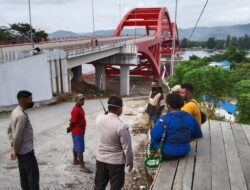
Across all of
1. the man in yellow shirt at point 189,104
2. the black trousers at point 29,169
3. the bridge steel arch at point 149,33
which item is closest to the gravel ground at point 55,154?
the black trousers at point 29,169

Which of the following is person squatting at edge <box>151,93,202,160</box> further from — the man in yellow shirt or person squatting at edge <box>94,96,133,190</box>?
the man in yellow shirt

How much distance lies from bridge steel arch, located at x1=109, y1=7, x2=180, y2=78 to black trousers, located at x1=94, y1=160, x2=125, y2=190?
30.3 metres

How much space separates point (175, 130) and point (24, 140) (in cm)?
219

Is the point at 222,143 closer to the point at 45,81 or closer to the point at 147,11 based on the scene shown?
the point at 45,81

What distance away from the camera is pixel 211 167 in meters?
3.86

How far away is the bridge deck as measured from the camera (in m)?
3.39

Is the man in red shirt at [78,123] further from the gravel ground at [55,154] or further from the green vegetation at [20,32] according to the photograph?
the green vegetation at [20,32]

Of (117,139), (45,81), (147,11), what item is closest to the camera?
(117,139)

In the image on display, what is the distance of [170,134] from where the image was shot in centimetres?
379

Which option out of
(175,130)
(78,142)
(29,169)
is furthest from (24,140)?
(175,130)

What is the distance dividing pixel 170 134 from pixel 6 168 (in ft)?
13.0

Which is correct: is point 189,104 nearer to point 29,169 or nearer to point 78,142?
point 78,142

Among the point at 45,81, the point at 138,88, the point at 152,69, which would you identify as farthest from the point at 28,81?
the point at 152,69

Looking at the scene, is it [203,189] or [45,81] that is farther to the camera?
[45,81]
